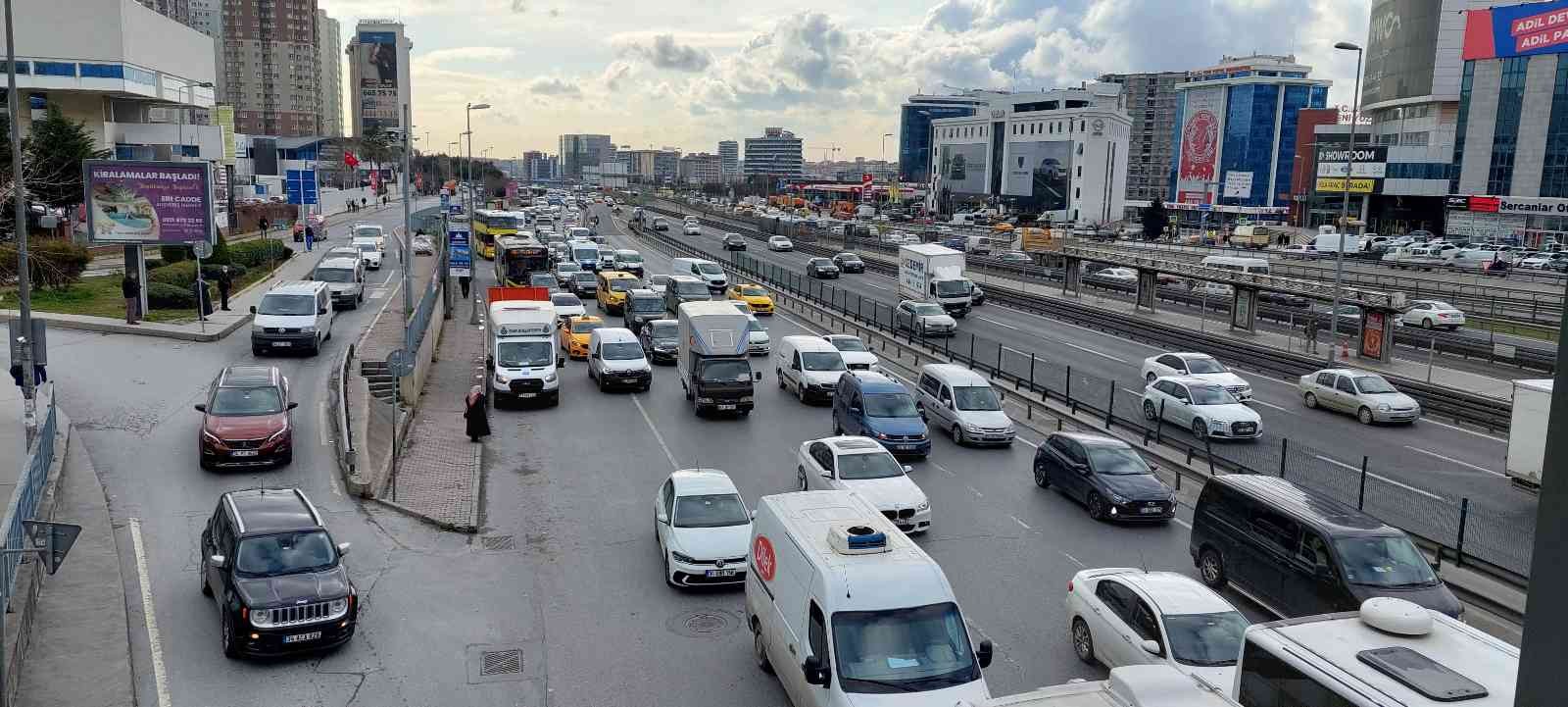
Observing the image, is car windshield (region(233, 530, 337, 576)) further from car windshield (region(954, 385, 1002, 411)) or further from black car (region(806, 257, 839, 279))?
black car (region(806, 257, 839, 279))

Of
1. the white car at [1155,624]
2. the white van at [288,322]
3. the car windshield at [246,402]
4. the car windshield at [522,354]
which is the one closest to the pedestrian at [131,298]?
the white van at [288,322]

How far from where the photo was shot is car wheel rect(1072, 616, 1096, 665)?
43.4ft

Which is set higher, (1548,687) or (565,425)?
(1548,687)

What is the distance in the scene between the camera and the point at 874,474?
61.5 ft

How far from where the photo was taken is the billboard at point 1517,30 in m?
88.8

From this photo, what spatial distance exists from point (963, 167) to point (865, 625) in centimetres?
16152

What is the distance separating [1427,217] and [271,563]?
381 feet

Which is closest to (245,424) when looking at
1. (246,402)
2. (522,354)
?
(246,402)

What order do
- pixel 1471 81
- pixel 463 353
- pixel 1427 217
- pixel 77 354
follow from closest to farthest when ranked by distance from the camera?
pixel 77 354, pixel 463 353, pixel 1471 81, pixel 1427 217

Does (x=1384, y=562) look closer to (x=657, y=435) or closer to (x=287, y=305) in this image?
(x=657, y=435)

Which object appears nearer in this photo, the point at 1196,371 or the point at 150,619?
the point at 150,619

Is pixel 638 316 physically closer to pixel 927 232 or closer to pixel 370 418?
pixel 370 418

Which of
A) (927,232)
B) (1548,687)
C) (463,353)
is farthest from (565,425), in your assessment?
(927,232)

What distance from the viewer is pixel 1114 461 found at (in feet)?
65.4
